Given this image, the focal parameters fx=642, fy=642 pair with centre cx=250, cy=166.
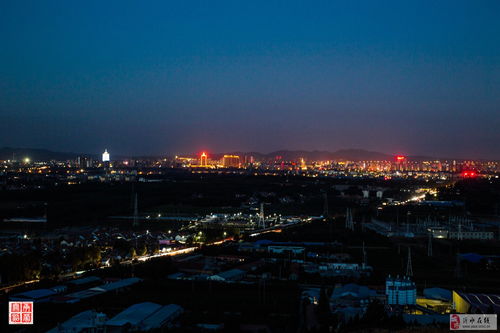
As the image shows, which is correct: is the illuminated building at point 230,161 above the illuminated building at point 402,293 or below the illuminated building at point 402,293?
above

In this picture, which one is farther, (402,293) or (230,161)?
(230,161)

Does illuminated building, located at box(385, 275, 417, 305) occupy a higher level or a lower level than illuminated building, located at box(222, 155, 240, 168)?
lower

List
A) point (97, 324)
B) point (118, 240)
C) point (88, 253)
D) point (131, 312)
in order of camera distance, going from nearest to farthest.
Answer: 1. point (97, 324)
2. point (131, 312)
3. point (88, 253)
4. point (118, 240)

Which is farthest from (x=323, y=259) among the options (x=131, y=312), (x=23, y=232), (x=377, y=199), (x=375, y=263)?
(x=377, y=199)

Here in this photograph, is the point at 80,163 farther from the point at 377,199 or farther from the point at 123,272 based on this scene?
the point at 123,272

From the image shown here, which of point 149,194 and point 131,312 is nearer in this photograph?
point 131,312

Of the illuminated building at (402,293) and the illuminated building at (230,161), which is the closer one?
the illuminated building at (402,293)

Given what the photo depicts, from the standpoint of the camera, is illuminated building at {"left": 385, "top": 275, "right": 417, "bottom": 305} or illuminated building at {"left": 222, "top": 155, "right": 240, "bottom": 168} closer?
illuminated building at {"left": 385, "top": 275, "right": 417, "bottom": 305}

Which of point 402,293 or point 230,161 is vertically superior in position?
point 230,161

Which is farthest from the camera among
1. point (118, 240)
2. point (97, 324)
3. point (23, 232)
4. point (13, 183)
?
point (13, 183)

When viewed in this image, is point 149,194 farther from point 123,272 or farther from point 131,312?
point 131,312
